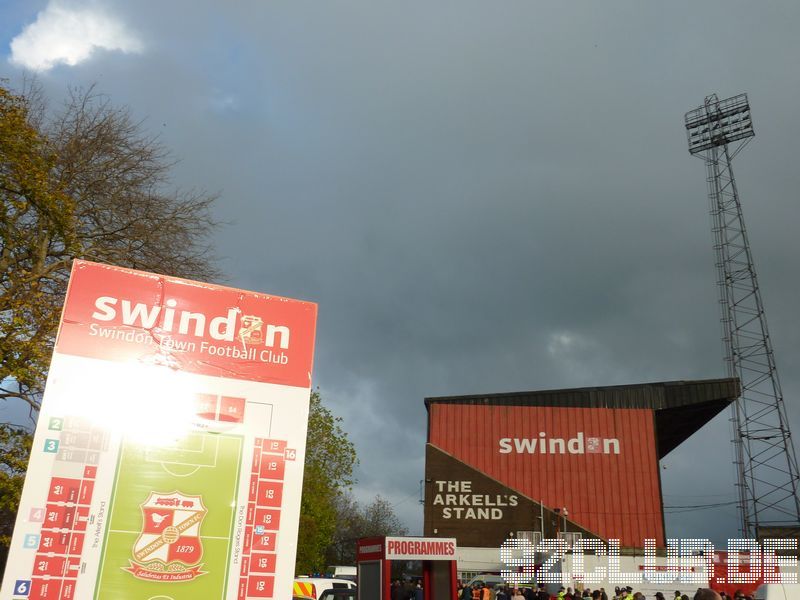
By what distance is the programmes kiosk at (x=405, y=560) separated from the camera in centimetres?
1480

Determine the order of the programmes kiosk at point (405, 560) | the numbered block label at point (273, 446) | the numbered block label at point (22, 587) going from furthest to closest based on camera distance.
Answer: the programmes kiosk at point (405, 560) → the numbered block label at point (273, 446) → the numbered block label at point (22, 587)

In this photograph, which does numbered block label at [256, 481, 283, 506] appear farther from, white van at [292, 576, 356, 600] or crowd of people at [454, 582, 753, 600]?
white van at [292, 576, 356, 600]

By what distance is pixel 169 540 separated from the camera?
514 centimetres

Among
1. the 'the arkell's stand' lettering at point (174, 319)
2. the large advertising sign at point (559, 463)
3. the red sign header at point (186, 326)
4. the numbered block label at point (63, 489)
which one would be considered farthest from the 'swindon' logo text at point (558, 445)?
the numbered block label at point (63, 489)

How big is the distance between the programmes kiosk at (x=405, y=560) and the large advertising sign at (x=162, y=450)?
1007 cm

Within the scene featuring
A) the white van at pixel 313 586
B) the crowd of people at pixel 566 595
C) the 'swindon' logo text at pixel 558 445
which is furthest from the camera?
the 'swindon' logo text at pixel 558 445

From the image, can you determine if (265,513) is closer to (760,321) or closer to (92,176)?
(92,176)

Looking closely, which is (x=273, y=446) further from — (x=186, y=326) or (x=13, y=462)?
(x=13, y=462)

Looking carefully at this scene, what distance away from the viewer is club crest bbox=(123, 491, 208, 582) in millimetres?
5047

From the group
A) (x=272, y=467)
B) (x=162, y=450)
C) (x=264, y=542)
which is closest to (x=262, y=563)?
(x=264, y=542)

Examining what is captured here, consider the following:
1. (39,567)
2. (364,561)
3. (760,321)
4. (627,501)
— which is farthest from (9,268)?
(760,321)

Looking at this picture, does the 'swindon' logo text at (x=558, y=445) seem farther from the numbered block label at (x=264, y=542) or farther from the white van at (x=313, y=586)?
the numbered block label at (x=264, y=542)

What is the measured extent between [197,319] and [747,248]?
163ft

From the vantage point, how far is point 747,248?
4738 centimetres
